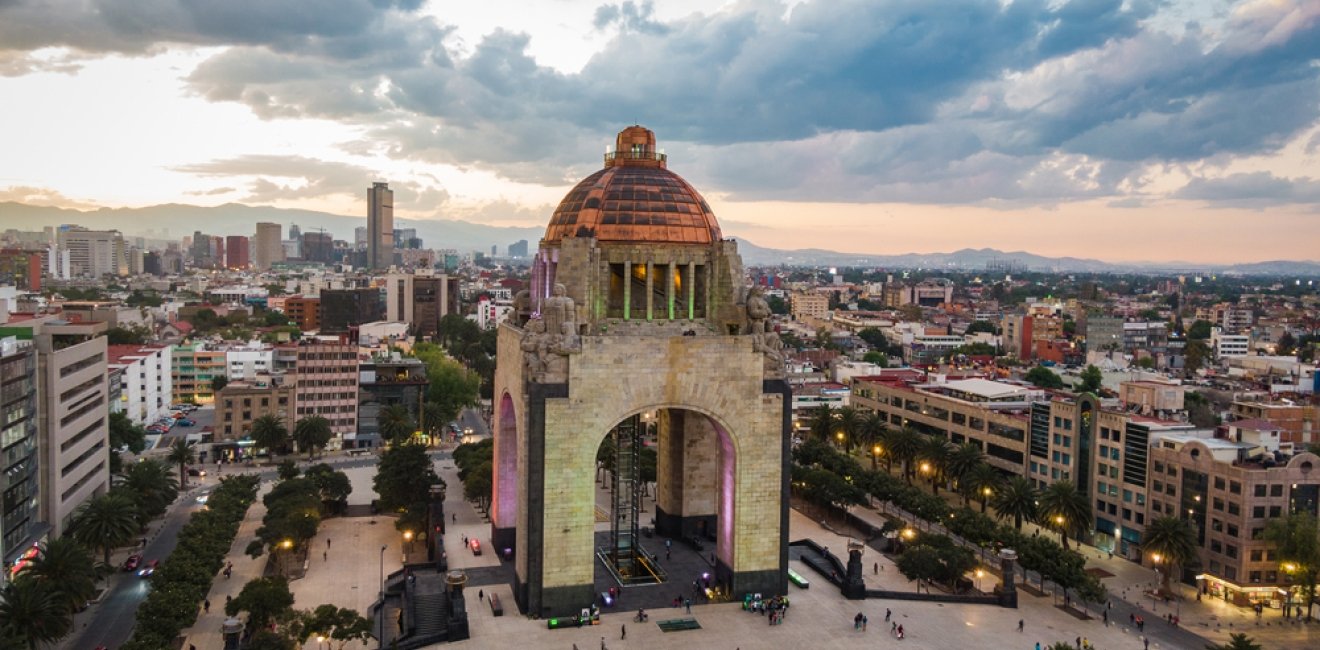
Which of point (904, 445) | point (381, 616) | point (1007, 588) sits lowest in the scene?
point (381, 616)

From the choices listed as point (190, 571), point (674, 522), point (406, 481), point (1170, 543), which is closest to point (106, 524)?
point (190, 571)

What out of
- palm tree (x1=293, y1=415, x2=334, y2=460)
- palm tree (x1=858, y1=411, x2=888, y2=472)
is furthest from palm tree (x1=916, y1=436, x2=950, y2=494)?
palm tree (x1=293, y1=415, x2=334, y2=460)

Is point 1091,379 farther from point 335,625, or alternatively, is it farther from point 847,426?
point 335,625

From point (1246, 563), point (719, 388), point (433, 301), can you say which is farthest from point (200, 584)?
point (433, 301)

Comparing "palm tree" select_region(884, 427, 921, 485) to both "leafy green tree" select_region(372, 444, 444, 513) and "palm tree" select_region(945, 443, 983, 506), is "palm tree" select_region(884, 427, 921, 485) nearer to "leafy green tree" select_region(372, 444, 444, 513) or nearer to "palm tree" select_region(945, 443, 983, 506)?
"palm tree" select_region(945, 443, 983, 506)

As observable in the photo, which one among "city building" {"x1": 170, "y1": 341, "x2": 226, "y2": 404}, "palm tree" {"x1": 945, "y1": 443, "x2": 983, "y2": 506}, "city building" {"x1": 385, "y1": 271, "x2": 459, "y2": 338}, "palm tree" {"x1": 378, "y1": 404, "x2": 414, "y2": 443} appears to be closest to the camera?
"palm tree" {"x1": 945, "y1": 443, "x2": 983, "y2": 506}

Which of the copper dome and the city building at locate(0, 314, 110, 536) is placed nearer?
the copper dome
